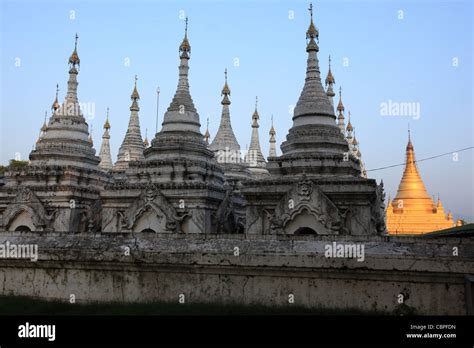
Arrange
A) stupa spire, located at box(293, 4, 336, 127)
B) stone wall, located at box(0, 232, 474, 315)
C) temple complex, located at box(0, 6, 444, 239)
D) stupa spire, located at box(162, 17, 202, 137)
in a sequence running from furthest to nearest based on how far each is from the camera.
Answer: stupa spire, located at box(162, 17, 202, 137) < stupa spire, located at box(293, 4, 336, 127) < temple complex, located at box(0, 6, 444, 239) < stone wall, located at box(0, 232, 474, 315)

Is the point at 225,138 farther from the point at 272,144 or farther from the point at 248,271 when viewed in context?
the point at 248,271

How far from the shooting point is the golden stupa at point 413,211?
165ft

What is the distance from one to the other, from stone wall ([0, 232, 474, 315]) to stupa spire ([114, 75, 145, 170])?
26.2 meters

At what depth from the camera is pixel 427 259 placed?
7.99 m

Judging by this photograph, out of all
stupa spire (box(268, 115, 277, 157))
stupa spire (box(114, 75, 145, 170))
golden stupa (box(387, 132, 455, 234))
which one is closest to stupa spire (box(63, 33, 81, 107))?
stupa spire (box(114, 75, 145, 170))

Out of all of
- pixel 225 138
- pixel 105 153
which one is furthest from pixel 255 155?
pixel 105 153

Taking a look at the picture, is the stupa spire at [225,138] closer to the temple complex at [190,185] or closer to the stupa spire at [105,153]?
the temple complex at [190,185]

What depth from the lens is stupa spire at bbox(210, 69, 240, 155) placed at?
36.2 m

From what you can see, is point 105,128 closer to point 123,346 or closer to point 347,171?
point 347,171

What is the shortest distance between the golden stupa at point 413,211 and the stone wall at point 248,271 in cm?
4295

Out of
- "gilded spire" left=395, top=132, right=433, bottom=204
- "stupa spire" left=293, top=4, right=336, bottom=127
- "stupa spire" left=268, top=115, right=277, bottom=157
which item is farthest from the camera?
"gilded spire" left=395, top=132, right=433, bottom=204

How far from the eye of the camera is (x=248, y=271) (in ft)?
28.9

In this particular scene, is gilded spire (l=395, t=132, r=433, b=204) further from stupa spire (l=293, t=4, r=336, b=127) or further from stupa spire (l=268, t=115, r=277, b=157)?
stupa spire (l=293, t=4, r=336, b=127)

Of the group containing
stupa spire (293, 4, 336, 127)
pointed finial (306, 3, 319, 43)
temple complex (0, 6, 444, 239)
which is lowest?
temple complex (0, 6, 444, 239)
